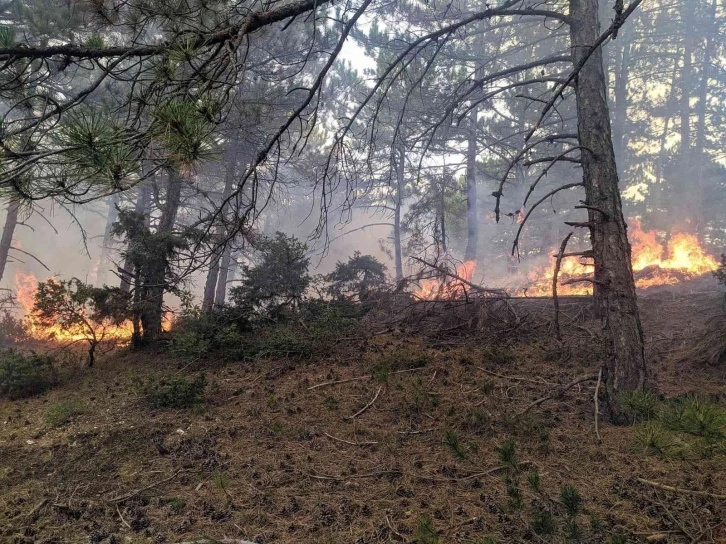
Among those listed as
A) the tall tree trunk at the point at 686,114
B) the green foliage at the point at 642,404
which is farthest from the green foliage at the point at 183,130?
the tall tree trunk at the point at 686,114

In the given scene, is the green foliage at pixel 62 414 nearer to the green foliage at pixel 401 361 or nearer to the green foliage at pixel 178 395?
the green foliage at pixel 178 395

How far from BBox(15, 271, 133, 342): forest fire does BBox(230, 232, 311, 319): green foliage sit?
2.45 meters

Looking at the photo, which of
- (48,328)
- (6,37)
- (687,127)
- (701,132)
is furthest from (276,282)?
(687,127)

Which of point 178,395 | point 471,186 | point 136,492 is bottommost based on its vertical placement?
point 136,492

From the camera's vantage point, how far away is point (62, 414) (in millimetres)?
4402

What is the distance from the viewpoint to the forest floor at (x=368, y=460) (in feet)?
7.64

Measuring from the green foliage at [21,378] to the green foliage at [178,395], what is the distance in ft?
7.94

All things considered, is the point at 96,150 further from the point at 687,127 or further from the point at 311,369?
the point at 687,127

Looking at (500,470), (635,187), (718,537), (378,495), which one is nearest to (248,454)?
(378,495)

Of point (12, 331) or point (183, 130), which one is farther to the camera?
point (12, 331)

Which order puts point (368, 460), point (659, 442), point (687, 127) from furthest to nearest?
point (687, 127)
point (368, 460)
point (659, 442)

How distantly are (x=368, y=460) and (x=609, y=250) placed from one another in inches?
113

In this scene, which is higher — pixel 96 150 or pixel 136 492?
pixel 96 150

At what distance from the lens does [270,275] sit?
9039mm
